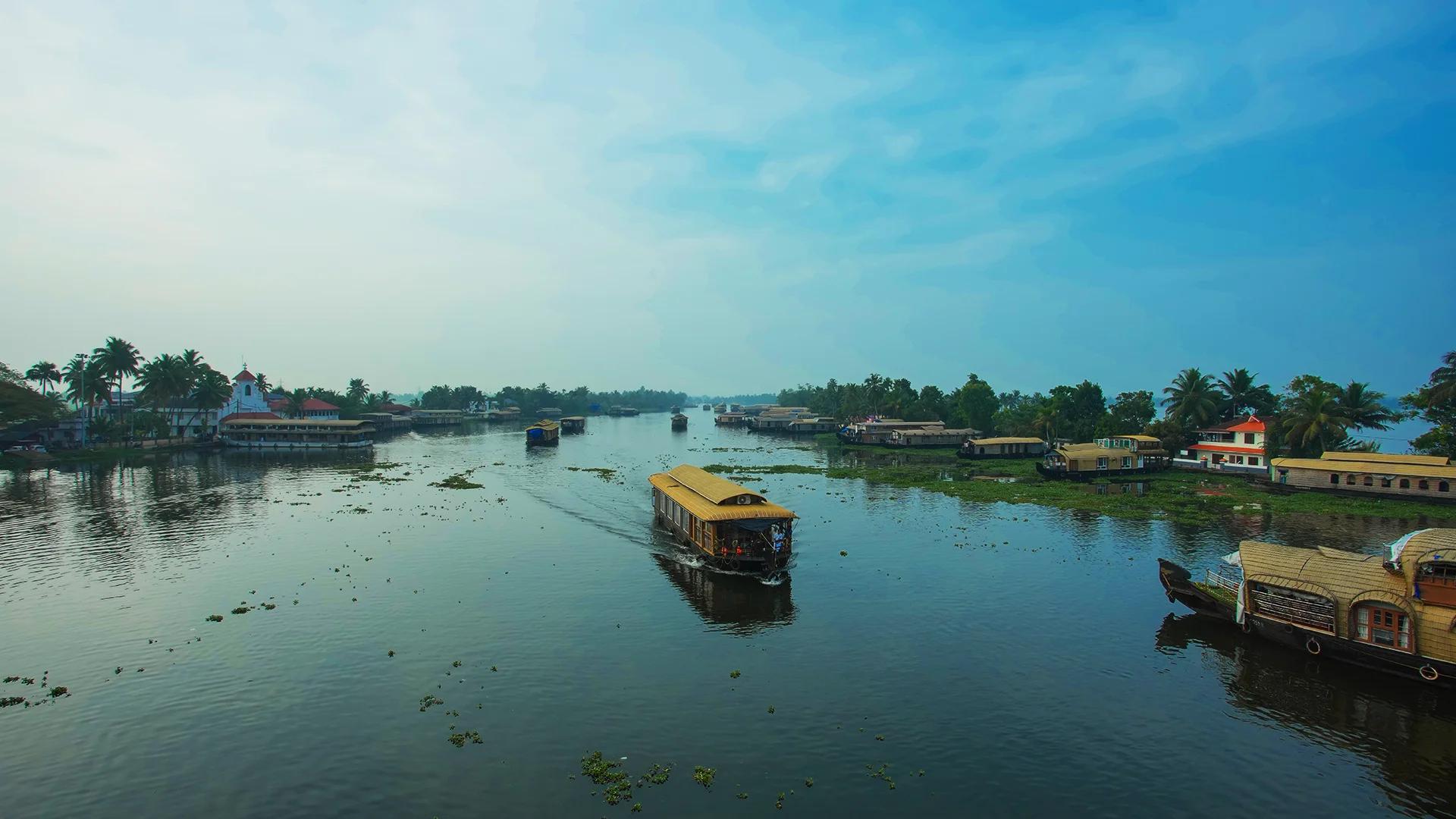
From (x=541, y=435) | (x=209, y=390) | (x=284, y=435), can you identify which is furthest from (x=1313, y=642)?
(x=209, y=390)

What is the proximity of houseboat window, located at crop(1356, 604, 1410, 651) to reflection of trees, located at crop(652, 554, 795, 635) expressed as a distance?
22.9m

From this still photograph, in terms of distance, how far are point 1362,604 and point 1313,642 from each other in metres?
2.48

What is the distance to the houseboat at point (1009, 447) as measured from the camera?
11281 cm

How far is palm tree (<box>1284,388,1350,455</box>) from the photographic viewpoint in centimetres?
7819

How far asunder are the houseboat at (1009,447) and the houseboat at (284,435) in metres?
111

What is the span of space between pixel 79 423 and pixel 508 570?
119299 millimetres

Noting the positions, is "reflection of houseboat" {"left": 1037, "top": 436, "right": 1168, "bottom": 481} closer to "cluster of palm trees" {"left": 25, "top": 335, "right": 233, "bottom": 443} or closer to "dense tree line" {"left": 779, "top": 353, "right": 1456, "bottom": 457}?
"dense tree line" {"left": 779, "top": 353, "right": 1456, "bottom": 457}


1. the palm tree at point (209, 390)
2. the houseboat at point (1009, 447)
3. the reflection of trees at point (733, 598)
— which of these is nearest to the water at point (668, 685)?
the reflection of trees at point (733, 598)

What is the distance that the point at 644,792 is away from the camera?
20.3 m

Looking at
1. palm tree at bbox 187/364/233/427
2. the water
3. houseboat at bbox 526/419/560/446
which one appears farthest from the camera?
houseboat at bbox 526/419/560/446

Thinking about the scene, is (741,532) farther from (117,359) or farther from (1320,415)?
(117,359)

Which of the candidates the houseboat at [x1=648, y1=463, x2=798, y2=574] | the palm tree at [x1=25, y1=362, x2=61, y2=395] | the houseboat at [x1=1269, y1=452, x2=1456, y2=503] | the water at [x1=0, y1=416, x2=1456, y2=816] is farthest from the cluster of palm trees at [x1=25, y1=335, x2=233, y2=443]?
the houseboat at [x1=1269, y1=452, x2=1456, y2=503]

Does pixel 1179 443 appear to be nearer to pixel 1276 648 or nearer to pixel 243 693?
pixel 1276 648

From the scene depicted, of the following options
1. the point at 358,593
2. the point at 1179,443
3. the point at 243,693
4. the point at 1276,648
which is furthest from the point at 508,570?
the point at 1179,443
